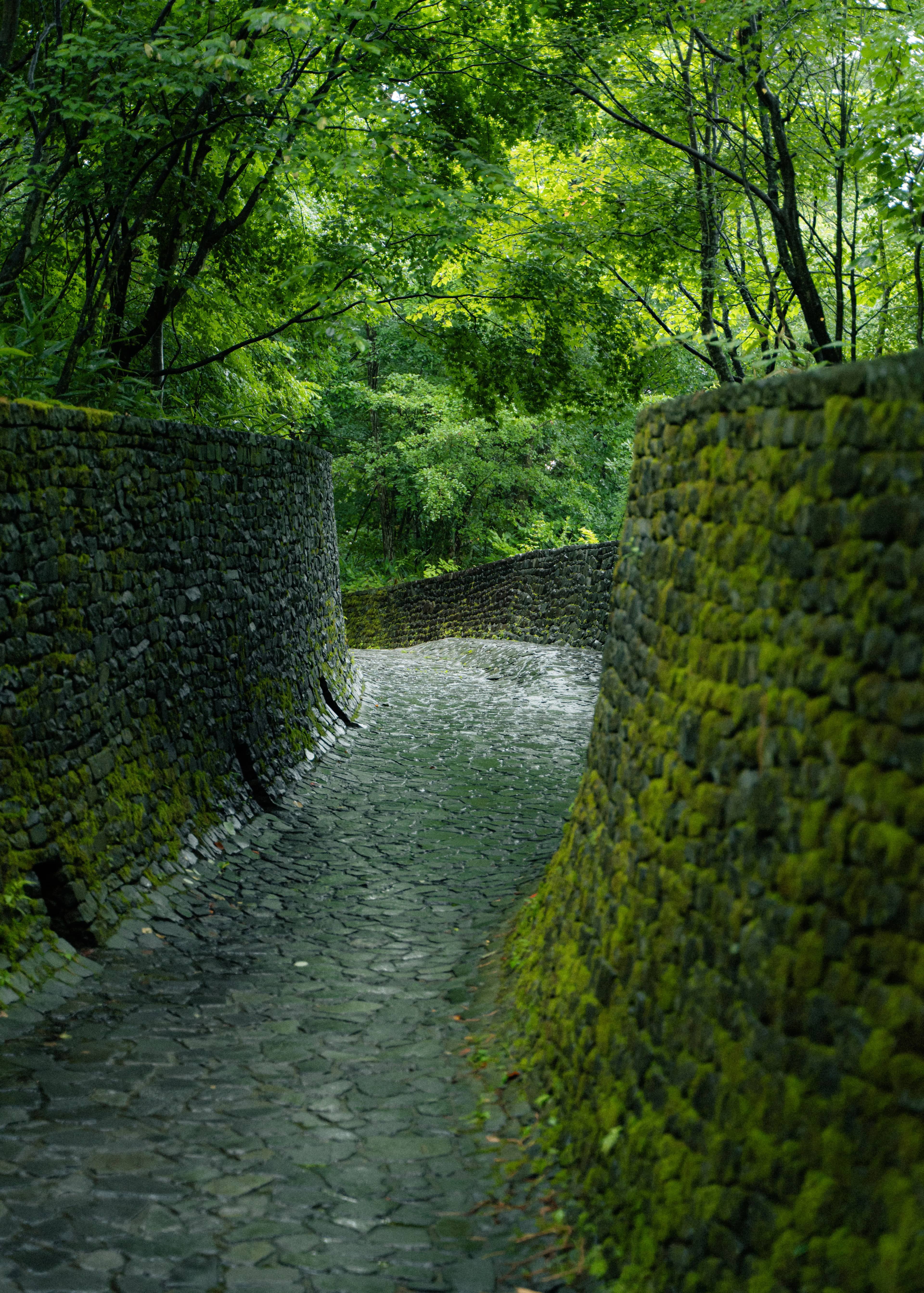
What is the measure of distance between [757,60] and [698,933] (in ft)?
28.6

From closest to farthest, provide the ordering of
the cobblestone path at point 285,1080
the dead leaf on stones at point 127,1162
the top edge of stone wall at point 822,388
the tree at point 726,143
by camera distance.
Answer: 1. the top edge of stone wall at point 822,388
2. the cobblestone path at point 285,1080
3. the dead leaf on stones at point 127,1162
4. the tree at point 726,143

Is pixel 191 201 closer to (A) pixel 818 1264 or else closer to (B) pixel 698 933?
(B) pixel 698 933

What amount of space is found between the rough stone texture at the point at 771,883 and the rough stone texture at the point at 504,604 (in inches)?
504

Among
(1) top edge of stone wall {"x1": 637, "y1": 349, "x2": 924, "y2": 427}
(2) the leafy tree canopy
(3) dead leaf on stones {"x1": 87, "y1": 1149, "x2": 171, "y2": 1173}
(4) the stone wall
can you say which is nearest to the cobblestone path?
(3) dead leaf on stones {"x1": 87, "y1": 1149, "x2": 171, "y2": 1173}

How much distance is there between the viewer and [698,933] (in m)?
3.45

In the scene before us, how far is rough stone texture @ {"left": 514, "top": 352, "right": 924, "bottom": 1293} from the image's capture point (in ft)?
8.40

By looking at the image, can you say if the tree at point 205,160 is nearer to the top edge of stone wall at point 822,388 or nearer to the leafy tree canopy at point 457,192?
the leafy tree canopy at point 457,192

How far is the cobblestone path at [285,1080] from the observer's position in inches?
145

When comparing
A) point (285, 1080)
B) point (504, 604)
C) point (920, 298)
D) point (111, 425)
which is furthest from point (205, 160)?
point (504, 604)

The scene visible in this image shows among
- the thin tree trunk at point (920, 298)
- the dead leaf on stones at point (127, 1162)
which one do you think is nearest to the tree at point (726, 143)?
the thin tree trunk at point (920, 298)

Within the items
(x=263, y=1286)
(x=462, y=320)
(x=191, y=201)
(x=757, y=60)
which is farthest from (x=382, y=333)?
(x=263, y=1286)

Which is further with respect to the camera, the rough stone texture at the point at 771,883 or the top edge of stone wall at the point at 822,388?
the top edge of stone wall at the point at 822,388

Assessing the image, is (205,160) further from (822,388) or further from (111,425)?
(822,388)

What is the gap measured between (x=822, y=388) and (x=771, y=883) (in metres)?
1.41
